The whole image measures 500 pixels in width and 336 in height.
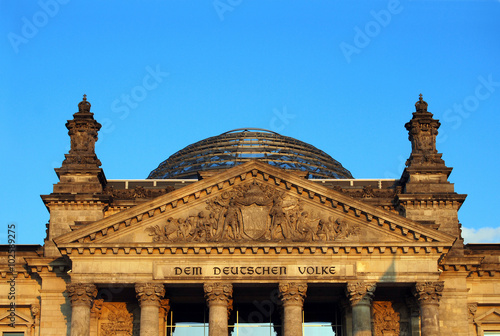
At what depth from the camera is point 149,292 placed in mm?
56531

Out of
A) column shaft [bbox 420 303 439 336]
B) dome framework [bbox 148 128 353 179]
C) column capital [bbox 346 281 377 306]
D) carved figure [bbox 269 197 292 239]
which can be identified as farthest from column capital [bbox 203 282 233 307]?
dome framework [bbox 148 128 353 179]

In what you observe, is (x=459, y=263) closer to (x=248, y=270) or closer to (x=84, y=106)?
(x=248, y=270)

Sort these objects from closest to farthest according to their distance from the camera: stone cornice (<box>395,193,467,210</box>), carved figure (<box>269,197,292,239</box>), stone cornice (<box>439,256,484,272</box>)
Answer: carved figure (<box>269,197,292,239</box>) < stone cornice (<box>439,256,484,272</box>) < stone cornice (<box>395,193,467,210</box>)

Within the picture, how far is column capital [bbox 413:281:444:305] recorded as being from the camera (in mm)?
56375

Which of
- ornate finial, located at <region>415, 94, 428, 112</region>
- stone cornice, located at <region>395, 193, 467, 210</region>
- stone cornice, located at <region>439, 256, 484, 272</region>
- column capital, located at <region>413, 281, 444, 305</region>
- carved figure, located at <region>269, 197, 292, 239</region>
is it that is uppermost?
ornate finial, located at <region>415, 94, 428, 112</region>

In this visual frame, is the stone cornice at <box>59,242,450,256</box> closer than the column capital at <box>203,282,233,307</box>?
No

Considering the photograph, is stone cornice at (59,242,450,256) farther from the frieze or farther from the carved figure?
the carved figure

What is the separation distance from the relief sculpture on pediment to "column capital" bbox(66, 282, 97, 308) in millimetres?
4568

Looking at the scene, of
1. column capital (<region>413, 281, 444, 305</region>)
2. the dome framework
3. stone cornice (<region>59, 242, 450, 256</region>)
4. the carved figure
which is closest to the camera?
column capital (<region>413, 281, 444, 305</region>)

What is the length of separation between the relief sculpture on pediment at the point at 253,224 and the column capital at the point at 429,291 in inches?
188

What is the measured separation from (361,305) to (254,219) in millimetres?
7680

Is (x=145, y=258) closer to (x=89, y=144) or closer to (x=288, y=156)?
(x=89, y=144)

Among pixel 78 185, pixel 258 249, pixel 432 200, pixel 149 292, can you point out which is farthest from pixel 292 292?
pixel 78 185

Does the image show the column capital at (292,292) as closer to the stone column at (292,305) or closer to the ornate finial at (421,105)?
the stone column at (292,305)
